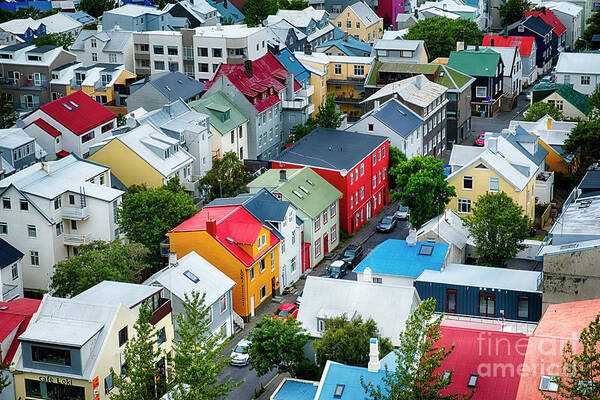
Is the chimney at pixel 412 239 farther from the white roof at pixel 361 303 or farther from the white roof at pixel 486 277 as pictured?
the white roof at pixel 361 303

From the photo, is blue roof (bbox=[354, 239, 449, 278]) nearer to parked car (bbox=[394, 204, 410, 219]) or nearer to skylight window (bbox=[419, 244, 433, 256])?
skylight window (bbox=[419, 244, 433, 256])

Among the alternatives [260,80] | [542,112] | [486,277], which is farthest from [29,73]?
[486,277]

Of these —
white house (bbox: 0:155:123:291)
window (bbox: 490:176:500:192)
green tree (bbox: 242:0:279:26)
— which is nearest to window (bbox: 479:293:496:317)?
window (bbox: 490:176:500:192)

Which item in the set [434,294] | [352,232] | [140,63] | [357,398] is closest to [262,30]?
[140,63]

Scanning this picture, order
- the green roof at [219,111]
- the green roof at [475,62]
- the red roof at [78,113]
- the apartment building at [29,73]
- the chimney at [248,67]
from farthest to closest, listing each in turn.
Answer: the green roof at [475,62], the apartment building at [29,73], the chimney at [248,67], the red roof at [78,113], the green roof at [219,111]

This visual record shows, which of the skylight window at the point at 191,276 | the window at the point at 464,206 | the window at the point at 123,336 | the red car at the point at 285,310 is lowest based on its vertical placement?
the red car at the point at 285,310

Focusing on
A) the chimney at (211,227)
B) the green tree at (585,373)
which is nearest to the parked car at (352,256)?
the chimney at (211,227)

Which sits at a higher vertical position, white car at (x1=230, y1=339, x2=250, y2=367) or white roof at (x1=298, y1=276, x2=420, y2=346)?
white roof at (x1=298, y1=276, x2=420, y2=346)
